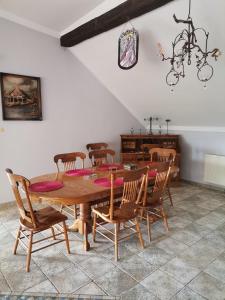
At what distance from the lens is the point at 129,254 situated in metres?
2.38

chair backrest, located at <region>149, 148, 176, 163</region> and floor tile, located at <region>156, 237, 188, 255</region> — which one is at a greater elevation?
chair backrest, located at <region>149, 148, 176, 163</region>

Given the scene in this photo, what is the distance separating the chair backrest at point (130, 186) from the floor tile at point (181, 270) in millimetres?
676

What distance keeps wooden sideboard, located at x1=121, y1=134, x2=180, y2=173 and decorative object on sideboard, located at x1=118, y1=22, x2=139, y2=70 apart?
1.95 m

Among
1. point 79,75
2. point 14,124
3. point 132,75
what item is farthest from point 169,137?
point 14,124

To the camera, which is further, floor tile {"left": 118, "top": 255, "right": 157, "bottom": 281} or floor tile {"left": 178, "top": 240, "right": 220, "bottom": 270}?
floor tile {"left": 178, "top": 240, "right": 220, "bottom": 270}

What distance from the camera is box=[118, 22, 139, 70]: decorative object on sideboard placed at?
2.95 meters

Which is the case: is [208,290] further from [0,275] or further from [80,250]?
[0,275]

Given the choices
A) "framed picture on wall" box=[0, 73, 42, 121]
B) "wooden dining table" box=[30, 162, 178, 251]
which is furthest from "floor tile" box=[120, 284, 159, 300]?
"framed picture on wall" box=[0, 73, 42, 121]

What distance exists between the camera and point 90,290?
189cm

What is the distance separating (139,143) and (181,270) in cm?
315

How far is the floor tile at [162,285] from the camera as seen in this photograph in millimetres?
1850

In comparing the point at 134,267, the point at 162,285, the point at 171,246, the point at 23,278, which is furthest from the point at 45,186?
the point at 171,246

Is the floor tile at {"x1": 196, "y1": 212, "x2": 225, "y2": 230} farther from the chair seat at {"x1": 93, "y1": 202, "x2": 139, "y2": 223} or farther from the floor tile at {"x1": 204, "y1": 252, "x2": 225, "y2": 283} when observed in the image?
the chair seat at {"x1": 93, "y1": 202, "x2": 139, "y2": 223}

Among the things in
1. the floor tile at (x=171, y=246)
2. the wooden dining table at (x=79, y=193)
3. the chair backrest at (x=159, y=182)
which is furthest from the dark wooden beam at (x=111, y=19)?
the floor tile at (x=171, y=246)
